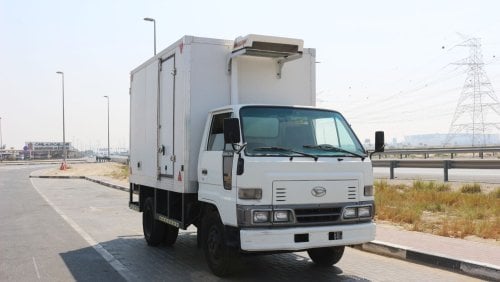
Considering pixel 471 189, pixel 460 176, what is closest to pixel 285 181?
pixel 471 189

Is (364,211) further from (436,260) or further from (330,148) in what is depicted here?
(436,260)

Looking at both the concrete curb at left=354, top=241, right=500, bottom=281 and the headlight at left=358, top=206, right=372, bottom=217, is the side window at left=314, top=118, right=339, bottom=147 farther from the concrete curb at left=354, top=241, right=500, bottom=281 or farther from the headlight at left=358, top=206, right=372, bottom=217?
the concrete curb at left=354, top=241, right=500, bottom=281

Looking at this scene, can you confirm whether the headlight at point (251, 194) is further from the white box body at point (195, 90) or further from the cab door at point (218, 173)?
the white box body at point (195, 90)

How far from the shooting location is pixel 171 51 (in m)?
8.62

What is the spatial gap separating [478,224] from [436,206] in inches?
118

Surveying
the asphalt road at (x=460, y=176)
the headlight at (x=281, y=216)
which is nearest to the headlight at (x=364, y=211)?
the headlight at (x=281, y=216)

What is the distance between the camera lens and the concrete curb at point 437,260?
729cm

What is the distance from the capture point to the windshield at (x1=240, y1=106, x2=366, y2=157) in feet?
22.8

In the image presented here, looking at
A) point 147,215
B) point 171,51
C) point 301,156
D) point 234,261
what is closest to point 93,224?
point 147,215

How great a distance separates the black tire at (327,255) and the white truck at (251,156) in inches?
0.6

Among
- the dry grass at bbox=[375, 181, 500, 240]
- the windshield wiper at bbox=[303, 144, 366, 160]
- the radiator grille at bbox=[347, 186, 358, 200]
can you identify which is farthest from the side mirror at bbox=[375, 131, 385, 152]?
the dry grass at bbox=[375, 181, 500, 240]

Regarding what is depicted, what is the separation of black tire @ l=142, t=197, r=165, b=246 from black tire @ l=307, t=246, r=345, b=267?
9.36 ft

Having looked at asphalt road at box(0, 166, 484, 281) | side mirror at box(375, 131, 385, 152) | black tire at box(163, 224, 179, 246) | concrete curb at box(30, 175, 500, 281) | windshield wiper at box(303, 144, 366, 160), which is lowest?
asphalt road at box(0, 166, 484, 281)

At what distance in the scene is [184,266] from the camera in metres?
8.11
